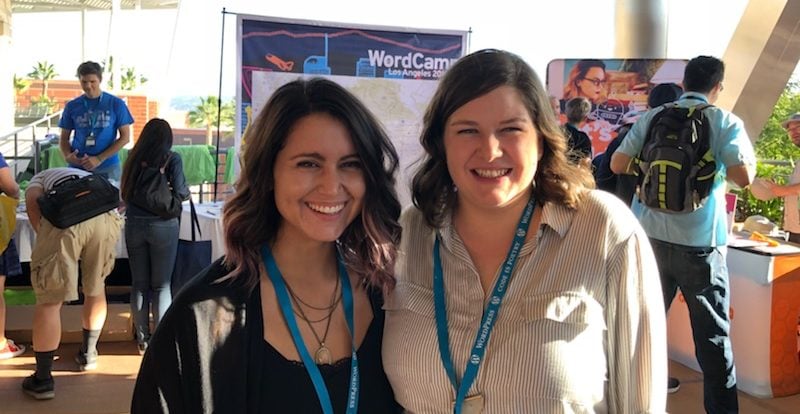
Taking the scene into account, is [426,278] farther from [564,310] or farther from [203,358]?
[203,358]

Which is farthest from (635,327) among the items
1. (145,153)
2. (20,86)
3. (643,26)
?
(20,86)

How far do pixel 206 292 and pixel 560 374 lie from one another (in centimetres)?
68

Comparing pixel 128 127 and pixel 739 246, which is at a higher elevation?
pixel 128 127

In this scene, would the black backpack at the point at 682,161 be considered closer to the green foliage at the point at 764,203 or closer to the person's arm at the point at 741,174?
the person's arm at the point at 741,174

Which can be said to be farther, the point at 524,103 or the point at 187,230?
the point at 187,230

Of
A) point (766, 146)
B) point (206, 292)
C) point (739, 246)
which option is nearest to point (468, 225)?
point (206, 292)

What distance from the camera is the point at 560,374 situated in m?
1.19

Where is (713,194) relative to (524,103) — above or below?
below

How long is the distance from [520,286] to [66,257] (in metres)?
3.12

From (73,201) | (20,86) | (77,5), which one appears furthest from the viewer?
(20,86)

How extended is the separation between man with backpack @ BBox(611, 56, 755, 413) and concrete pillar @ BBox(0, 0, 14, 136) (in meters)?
11.5

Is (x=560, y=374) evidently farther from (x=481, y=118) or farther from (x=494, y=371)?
(x=481, y=118)

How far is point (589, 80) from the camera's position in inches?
228

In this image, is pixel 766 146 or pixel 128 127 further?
pixel 766 146
